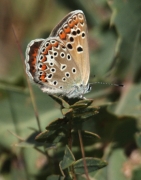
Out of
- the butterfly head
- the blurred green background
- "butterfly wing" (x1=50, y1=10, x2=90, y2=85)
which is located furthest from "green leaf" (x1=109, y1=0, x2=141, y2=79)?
the butterfly head

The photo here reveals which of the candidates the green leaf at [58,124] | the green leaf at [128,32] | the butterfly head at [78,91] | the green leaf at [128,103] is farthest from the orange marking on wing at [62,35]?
the green leaf at [128,103]

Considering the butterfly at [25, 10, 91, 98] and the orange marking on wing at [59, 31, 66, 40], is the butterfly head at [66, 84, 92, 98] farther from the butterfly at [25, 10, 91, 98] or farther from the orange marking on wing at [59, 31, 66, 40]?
the orange marking on wing at [59, 31, 66, 40]

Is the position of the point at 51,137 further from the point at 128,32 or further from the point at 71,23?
the point at 128,32

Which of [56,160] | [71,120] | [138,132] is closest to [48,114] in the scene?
[56,160]

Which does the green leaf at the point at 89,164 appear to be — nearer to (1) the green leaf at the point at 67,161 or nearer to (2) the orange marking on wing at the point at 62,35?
(1) the green leaf at the point at 67,161

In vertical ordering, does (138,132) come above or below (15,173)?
above

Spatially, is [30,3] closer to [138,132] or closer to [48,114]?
[48,114]

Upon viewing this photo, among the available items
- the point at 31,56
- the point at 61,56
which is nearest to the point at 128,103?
the point at 61,56
